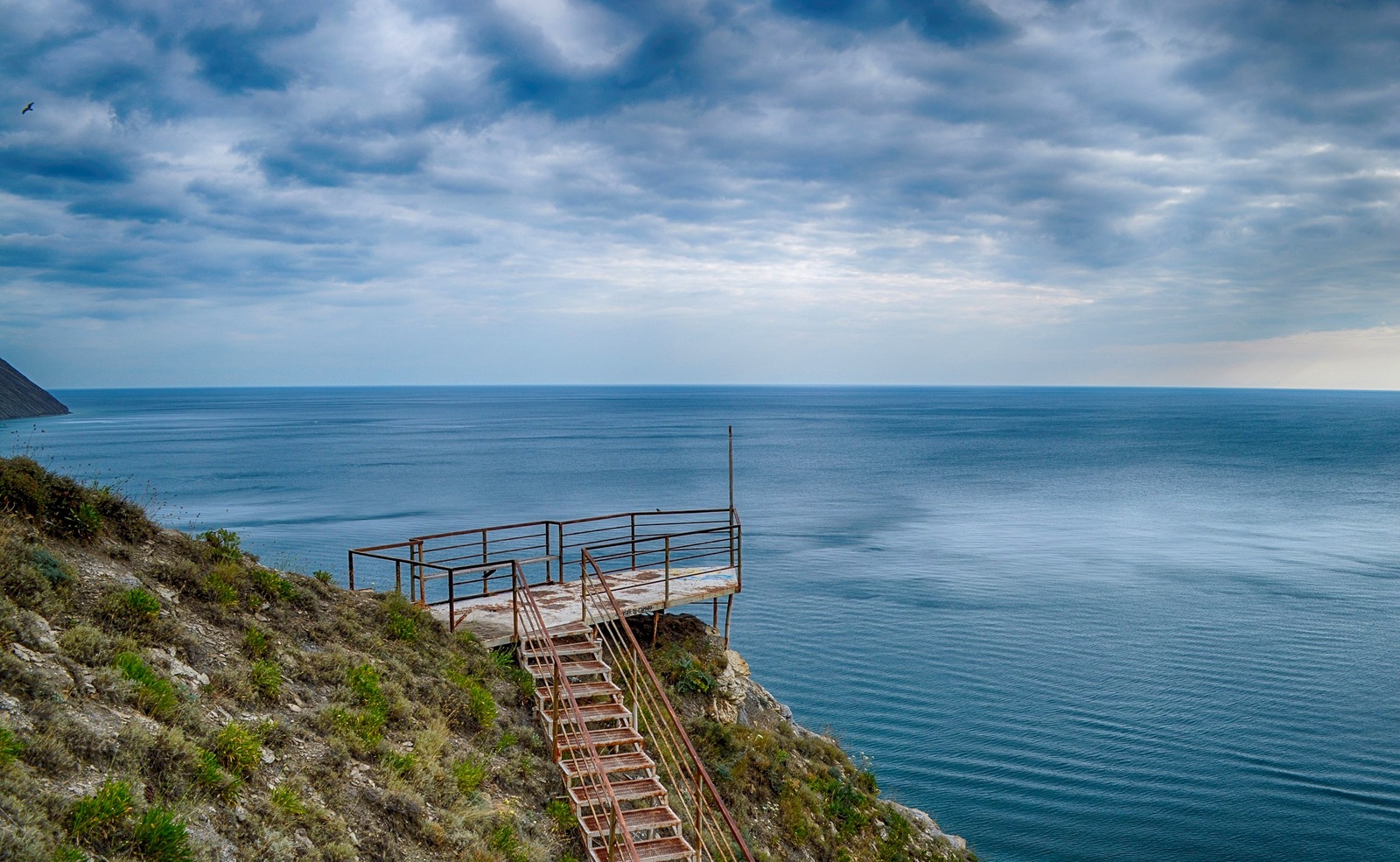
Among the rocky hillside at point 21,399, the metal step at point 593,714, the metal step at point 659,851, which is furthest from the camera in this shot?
the rocky hillside at point 21,399

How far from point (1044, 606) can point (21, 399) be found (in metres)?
180

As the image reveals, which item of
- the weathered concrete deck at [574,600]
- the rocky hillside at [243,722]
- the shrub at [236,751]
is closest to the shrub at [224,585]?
the rocky hillside at [243,722]

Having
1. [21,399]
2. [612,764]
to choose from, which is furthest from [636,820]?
[21,399]

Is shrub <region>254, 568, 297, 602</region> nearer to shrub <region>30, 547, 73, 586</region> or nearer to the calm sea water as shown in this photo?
shrub <region>30, 547, 73, 586</region>

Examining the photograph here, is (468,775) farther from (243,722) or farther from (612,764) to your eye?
(243,722)

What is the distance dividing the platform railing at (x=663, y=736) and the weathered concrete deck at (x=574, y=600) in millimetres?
431

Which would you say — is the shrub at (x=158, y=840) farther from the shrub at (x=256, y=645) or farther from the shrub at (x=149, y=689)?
the shrub at (x=256, y=645)

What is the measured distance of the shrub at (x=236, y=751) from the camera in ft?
26.2

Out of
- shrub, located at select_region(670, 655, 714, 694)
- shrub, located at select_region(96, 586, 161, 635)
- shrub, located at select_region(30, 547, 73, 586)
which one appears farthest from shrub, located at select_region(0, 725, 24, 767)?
shrub, located at select_region(670, 655, 714, 694)

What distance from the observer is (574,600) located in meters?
16.3

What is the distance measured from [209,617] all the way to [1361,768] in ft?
89.4

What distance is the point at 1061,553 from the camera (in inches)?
1863

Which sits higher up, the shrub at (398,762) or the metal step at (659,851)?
the shrub at (398,762)

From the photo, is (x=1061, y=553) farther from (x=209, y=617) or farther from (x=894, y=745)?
(x=209, y=617)
